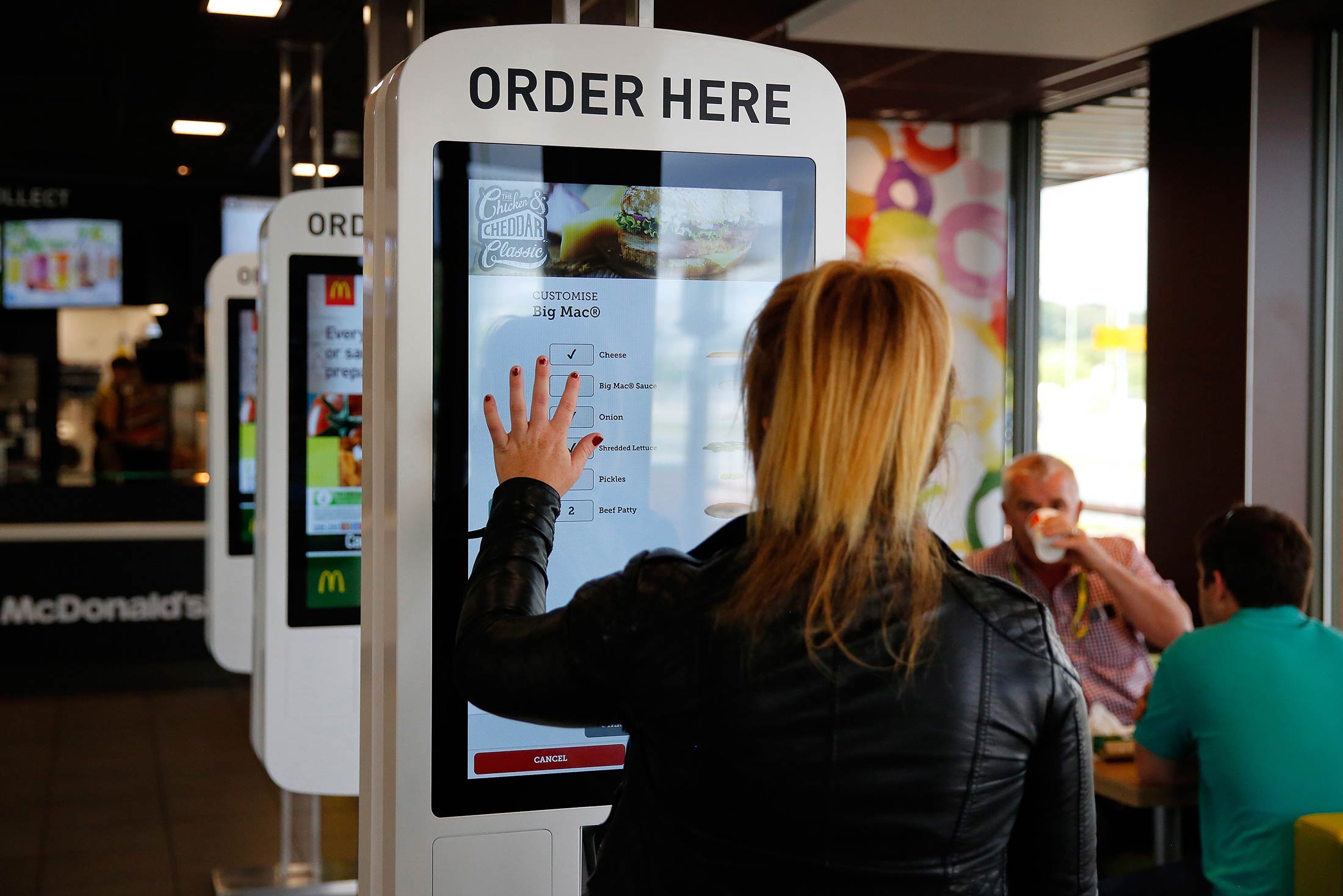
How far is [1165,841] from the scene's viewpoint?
10.7 feet

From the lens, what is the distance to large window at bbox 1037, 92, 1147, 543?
5.84 metres

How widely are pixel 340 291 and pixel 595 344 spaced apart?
190 centimetres

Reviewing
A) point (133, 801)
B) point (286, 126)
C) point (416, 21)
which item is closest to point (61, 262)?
point (286, 126)

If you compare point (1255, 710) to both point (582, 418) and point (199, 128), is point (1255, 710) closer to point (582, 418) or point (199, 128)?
point (582, 418)

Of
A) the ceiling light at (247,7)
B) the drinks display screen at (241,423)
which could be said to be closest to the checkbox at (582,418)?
the ceiling light at (247,7)

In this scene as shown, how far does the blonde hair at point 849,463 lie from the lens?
121cm

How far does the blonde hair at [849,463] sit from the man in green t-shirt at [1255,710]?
1.79m

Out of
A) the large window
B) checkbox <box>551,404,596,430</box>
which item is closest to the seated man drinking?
the large window

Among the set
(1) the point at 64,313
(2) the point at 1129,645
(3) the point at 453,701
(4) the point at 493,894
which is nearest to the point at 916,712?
(3) the point at 453,701

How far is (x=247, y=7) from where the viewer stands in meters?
4.81

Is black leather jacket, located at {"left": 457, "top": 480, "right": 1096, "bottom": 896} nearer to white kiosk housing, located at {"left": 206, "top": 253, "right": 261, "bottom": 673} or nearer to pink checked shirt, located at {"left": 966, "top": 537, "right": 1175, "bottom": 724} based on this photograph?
pink checked shirt, located at {"left": 966, "top": 537, "right": 1175, "bottom": 724}

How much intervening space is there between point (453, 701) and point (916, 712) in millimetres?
774

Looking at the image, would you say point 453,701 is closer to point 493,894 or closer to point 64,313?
point 493,894

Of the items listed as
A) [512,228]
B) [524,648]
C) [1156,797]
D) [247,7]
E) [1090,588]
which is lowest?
[1156,797]
